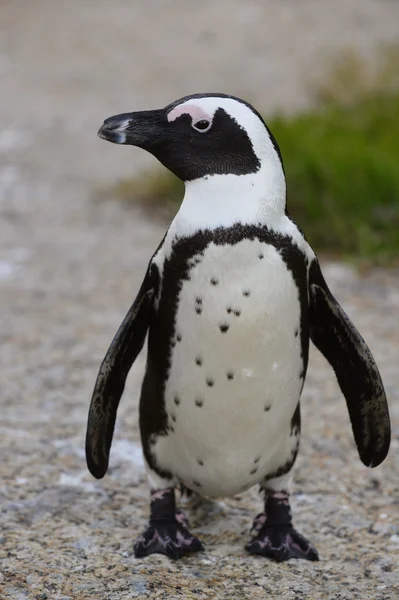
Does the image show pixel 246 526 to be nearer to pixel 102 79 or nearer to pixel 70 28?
pixel 102 79

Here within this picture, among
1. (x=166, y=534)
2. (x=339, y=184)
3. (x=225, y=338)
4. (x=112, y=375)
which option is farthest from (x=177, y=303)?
(x=339, y=184)

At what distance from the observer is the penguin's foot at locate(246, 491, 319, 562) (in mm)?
2570

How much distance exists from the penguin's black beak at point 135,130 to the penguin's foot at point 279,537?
100 centimetres

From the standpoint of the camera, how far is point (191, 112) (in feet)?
7.32

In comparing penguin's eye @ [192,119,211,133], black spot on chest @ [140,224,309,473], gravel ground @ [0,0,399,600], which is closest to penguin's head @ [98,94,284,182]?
penguin's eye @ [192,119,211,133]

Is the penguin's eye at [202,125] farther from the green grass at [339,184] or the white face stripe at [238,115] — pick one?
the green grass at [339,184]

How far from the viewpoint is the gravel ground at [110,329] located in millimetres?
2490

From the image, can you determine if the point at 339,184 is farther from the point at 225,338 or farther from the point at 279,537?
the point at 225,338

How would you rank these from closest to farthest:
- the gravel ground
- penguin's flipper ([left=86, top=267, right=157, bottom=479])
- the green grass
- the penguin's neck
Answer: the penguin's neck
penguin's flipper ([left=86, top=267, right=157, bottom=479])
the gravel ground
the green grass

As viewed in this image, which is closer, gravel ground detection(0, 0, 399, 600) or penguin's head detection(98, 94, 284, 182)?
penguin's head detection(98, 94, 284, 182)

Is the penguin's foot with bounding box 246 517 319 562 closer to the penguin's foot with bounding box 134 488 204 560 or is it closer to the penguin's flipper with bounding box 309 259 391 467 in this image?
the penguin's foot with bounding box 134 488 204 560

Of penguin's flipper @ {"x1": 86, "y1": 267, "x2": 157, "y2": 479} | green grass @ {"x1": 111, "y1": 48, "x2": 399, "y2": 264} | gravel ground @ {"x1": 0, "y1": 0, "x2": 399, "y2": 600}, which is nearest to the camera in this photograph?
penguin's flipper @ {"x1": 86, "y1": 267, "x2": 157, "y2": 479}

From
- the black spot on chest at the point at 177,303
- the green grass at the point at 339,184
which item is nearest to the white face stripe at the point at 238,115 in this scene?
the black spot on chest at the point at 177,303

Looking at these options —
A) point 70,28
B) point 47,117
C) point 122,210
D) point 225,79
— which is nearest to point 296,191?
point 122,210
